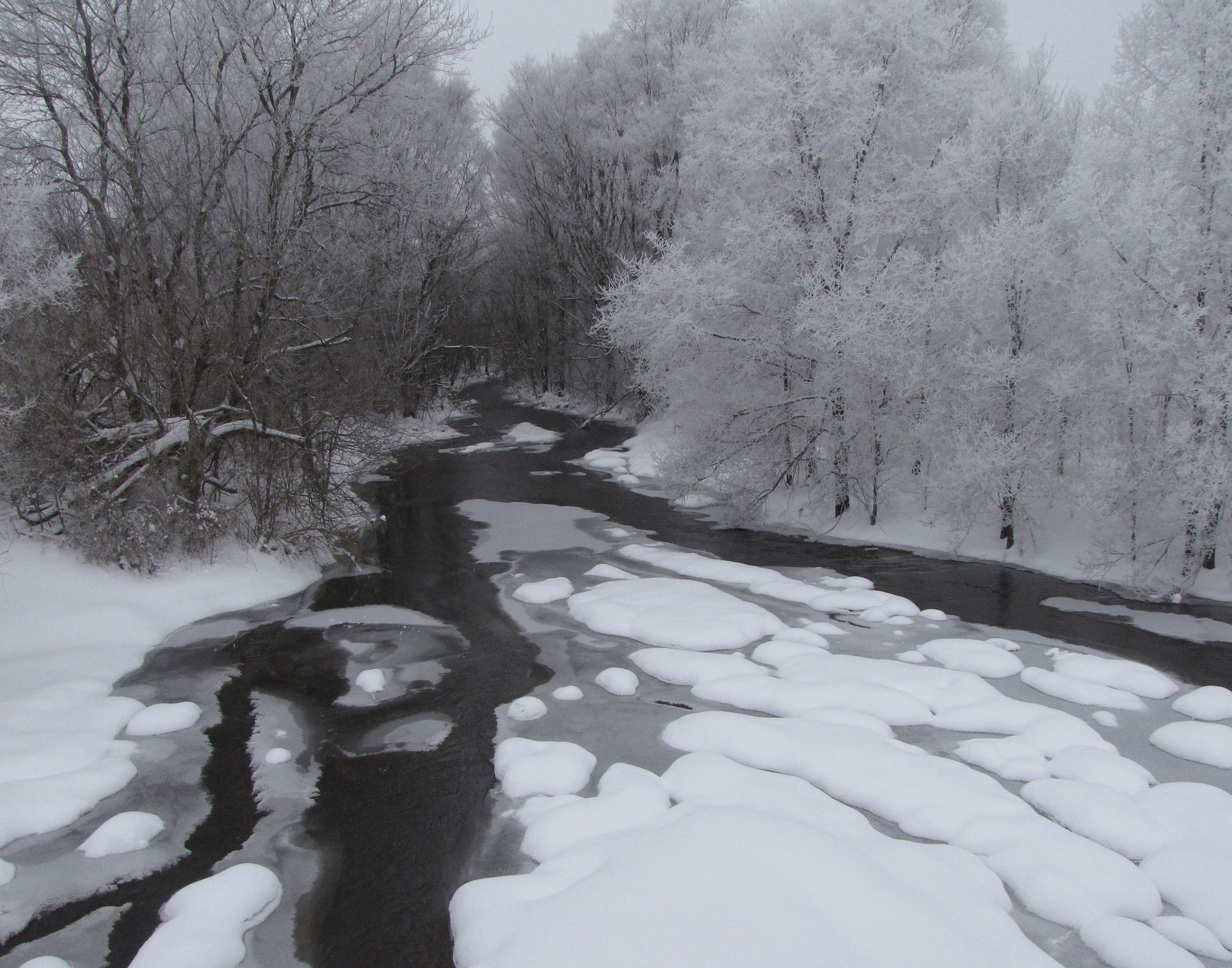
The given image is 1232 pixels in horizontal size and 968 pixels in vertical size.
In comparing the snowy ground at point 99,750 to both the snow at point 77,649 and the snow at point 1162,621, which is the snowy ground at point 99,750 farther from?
the snow at point 1162,621

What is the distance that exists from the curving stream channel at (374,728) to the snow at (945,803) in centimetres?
190

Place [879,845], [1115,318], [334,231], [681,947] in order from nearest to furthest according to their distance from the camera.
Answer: [681,947] → [879,845] → [1115,318] → [334,231]

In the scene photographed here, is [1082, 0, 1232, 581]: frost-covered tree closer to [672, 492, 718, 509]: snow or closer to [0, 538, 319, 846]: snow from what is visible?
[672, 492, 718, 509]: snow

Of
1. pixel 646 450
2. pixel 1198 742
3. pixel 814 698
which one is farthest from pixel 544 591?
pixel 646 450

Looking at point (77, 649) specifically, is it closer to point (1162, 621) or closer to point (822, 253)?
point (822, 253)

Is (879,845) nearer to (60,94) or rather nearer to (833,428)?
(833,428)

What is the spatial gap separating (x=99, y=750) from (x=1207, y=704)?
28.9 ft

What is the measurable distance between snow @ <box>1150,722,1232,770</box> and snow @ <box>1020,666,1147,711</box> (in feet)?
1.59

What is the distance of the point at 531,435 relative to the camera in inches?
1033

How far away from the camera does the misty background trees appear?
9867mm

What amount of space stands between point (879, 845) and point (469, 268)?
28.8 meters

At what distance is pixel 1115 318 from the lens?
10609 millimetres

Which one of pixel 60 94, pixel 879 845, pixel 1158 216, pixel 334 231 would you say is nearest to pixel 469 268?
pixel 334 231

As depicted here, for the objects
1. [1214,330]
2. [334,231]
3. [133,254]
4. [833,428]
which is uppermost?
[334,231]
